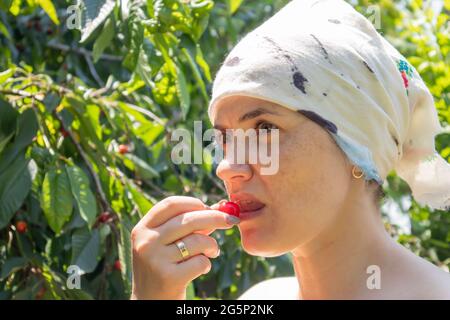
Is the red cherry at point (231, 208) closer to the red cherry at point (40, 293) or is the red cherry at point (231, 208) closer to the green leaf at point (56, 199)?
the green leaf at point (56, 199)

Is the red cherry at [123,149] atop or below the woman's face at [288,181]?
below

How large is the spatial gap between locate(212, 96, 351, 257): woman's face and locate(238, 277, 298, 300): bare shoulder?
0.27m

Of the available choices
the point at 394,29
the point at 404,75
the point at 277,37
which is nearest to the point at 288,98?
the point at 277,37

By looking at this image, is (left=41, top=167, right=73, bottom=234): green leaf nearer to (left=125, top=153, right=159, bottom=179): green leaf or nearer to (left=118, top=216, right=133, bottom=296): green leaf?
(left=118, top=216, right=133, bottom=296): green leaf

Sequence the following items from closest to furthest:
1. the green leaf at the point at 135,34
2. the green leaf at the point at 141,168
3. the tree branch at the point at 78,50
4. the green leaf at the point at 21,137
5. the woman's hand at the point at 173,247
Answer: the woman's hand at the point at 173,247 → the green leaf at the point at 135,34 → the green leaf at the point at 21,137 → the green leaf at the point at 141,168 → the tree branch at the point at 78,50

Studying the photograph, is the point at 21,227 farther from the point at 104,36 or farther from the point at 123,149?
the point at 104,36

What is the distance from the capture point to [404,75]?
176 centimetres

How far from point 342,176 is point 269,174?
0.44 feet

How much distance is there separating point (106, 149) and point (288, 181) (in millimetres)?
1153

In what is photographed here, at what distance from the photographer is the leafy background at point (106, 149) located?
236cm

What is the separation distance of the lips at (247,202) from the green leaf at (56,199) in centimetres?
84

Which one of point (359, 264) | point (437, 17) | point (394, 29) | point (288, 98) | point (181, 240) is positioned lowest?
point (394, 29)

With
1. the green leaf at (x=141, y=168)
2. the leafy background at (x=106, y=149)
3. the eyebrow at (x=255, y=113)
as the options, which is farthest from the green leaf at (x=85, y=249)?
the eyebrow at (x=255, y=113)
